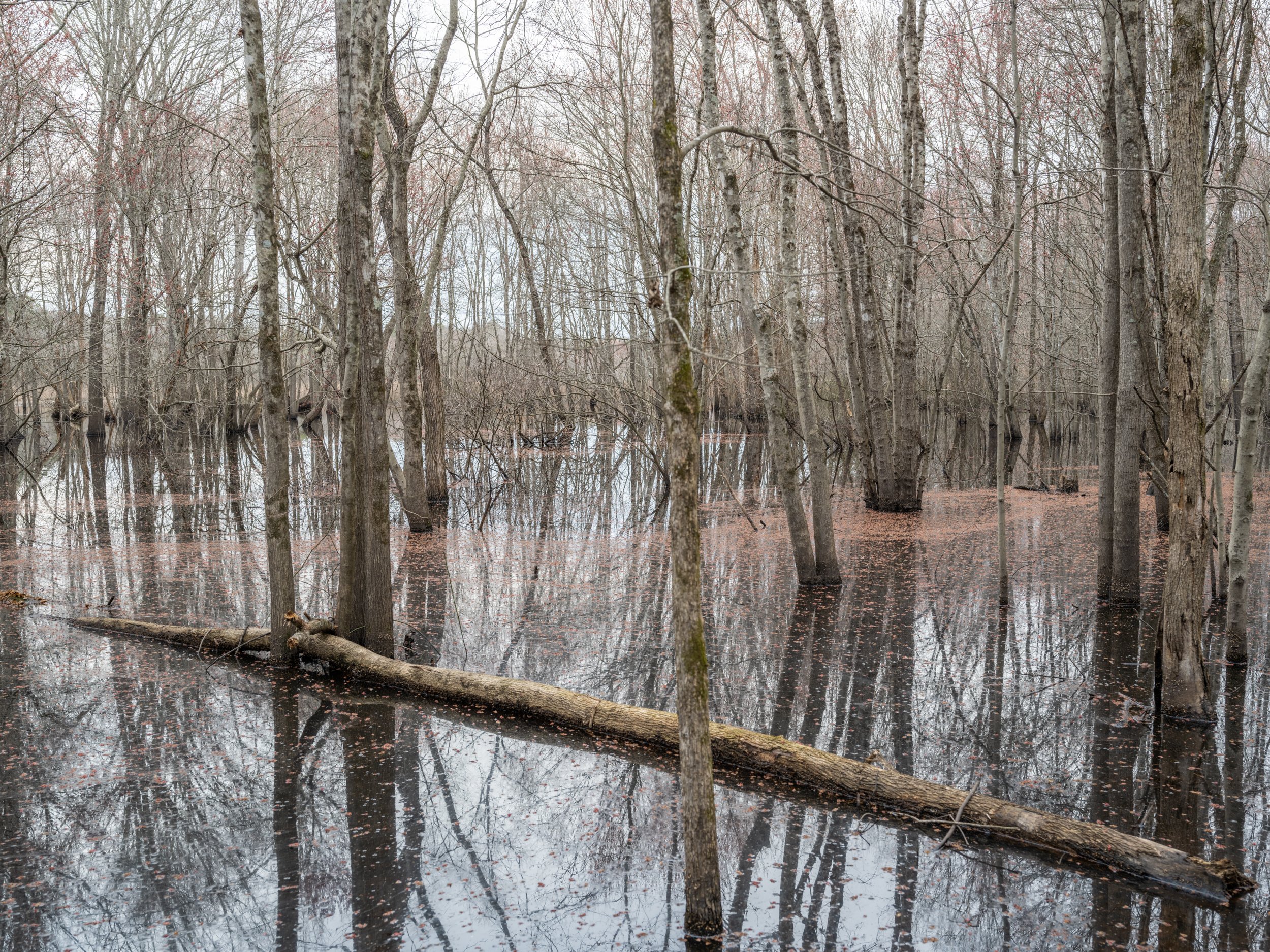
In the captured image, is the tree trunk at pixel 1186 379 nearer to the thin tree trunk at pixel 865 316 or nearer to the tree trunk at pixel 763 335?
the tree trunk at pixel 763 335

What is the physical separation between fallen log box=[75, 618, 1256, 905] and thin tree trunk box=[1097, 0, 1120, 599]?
13.8ft

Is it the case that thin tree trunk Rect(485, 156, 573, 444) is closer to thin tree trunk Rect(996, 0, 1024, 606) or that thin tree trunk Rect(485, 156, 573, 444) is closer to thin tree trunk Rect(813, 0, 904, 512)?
thin tree trunk Rect(813, 0, 904, 512)

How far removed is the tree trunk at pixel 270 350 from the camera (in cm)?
608

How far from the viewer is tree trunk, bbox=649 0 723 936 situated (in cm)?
306

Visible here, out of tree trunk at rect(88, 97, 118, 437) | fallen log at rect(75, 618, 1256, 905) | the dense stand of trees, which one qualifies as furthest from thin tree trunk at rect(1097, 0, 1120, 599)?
tree trunk at rect(88, 97, 118, 437)

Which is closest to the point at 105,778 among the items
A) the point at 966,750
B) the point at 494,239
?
the point at 966,750

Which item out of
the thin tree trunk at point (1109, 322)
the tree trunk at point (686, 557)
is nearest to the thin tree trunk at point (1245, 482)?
the thin tree trunk at point (1109, 322)

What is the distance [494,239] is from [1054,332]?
2233 centimetres

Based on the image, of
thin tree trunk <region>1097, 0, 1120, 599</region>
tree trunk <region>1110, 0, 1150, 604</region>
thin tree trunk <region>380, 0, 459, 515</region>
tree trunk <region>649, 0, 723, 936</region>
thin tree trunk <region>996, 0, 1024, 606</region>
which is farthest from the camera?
thin tree trunk <region>380, 0, 459, 515</region>

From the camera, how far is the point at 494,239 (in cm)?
3509

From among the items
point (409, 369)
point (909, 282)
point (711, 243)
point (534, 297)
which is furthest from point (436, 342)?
point (909, 282)

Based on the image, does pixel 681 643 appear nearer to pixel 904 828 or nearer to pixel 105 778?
pixel 904 828

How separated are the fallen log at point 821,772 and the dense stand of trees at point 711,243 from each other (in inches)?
27.1

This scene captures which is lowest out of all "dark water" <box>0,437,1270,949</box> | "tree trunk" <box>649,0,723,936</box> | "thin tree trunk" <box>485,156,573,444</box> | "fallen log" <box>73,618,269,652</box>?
"dark water" <box>0,437,1270,949</box>
